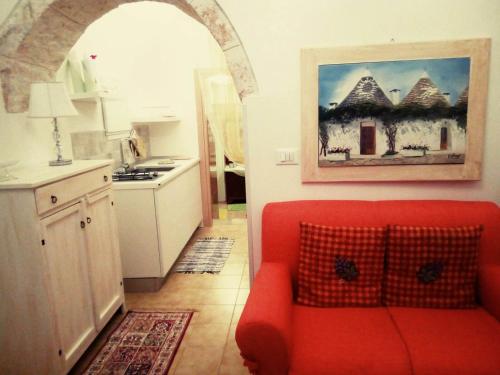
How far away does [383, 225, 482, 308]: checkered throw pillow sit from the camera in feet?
5.83

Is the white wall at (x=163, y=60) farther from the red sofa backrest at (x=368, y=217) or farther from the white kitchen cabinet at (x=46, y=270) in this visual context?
the red sofa backrest at (x=368, y=217)

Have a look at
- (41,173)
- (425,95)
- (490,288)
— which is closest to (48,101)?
(41,173)

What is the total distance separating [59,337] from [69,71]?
1945mm

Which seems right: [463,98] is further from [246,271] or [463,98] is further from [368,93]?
[246,271]

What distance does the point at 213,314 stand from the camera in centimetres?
270

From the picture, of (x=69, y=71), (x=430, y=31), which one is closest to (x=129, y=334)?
(x=69, y=71)

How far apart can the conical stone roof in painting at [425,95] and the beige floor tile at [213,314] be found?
183 cm

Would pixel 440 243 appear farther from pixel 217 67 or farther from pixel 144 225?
pixel 217 67

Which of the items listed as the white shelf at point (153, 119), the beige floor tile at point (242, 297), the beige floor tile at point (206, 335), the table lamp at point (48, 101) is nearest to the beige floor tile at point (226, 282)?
the beige floor tile at point (242, 297)

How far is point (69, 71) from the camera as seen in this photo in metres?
2.83

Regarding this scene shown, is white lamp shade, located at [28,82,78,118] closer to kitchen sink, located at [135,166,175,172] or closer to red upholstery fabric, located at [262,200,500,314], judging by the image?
red upholstery fabric, located at [262,200,500,314]

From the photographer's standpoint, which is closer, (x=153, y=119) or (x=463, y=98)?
(x=463, y=98)

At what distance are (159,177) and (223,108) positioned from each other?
1.62 metres

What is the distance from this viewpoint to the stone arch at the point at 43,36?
6.82 ft
